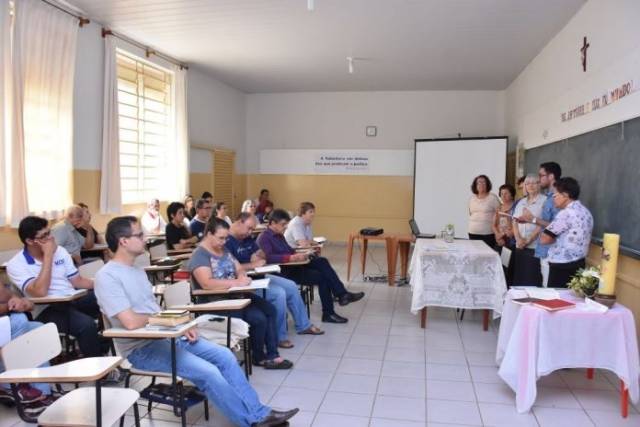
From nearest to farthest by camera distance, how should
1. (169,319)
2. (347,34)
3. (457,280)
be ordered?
(169,319), (457,280), (347,34)

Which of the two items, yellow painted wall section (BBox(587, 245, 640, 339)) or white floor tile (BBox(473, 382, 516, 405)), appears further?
yellow painted wall section (BBox(587, 245, 640, 339))

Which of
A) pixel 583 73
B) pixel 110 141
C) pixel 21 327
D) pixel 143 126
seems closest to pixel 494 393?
pixel 21 327

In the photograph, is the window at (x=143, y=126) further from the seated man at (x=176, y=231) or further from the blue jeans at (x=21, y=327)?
the blue jeans at (x=21, y=327)

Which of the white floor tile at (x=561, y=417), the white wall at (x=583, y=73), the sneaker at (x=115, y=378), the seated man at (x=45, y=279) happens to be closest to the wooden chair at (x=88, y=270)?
the seated man at (x=45, y=279)

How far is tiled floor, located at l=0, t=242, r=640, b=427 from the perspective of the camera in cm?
294

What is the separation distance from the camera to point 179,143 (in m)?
7.51

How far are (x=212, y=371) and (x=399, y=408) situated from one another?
1.24 metres

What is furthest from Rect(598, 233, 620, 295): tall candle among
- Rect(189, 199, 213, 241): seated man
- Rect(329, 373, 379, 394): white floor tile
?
Rect(189, 199, 213, 241): seated man

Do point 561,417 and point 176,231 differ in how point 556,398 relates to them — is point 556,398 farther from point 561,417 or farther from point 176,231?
point 176,231

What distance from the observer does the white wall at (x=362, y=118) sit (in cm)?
993

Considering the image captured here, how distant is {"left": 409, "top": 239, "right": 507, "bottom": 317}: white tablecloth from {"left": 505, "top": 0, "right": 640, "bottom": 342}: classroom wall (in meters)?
0.98

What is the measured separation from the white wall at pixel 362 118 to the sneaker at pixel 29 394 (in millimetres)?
8153

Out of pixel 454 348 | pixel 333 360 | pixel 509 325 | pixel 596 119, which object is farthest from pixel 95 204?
pixel 596 119

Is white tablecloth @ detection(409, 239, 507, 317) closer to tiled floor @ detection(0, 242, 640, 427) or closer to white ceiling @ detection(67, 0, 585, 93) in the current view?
tiled floor @ detection(0, 242, 640, 427)
